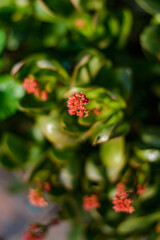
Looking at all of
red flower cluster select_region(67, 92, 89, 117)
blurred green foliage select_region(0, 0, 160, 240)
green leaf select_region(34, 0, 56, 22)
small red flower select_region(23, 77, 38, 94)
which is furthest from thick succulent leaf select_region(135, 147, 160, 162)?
green leaf select_region(34, 0, 56, 22)

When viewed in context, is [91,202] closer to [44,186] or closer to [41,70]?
[44,186]

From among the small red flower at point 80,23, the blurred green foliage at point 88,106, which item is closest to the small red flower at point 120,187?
the blurred green foliage at point 88,106

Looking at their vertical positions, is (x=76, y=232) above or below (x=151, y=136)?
below

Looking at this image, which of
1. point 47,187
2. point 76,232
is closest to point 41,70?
point 47,187

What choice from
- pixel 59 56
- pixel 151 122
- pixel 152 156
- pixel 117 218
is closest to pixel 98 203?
pixel 117 218

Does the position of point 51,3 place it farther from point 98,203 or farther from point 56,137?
point 98,203

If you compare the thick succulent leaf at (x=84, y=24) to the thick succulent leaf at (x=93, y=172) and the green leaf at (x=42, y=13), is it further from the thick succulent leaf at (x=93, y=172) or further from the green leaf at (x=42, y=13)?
the thick succulent leaf at (x=93, y=172)
